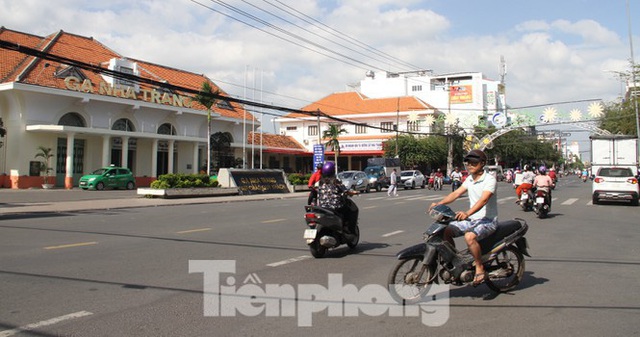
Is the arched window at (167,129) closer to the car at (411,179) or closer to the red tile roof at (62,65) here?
the red tile roof at (62,65)

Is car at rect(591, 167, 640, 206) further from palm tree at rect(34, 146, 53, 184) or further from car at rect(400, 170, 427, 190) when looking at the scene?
palm tree at rect(34, 146, 53, 184)

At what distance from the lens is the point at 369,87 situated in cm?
8556

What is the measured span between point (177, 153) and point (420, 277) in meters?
40.1

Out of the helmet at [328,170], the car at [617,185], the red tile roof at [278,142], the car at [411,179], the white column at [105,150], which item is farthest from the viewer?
the red tile roof at [278,142]

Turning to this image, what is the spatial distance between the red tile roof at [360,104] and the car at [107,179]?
34.6m

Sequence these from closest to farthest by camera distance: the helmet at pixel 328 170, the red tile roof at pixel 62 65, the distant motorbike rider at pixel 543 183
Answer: the helmet at pixel 328 170 → the distant motorbike rider at pixel 543 183 → the red tile roof at pixel 62 65

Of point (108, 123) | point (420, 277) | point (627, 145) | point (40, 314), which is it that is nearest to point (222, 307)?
point (40, 314)

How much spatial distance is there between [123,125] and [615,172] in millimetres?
31873

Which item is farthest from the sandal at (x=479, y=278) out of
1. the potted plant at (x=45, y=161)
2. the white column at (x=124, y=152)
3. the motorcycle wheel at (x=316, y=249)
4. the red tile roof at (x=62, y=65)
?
the white column at (x=124, y=152)

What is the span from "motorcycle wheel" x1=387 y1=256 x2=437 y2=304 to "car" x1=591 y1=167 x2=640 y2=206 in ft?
61.0

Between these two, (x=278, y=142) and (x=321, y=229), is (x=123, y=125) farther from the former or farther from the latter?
(x=321, y=229)

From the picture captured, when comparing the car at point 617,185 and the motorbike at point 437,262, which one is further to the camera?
the car at point 617,185

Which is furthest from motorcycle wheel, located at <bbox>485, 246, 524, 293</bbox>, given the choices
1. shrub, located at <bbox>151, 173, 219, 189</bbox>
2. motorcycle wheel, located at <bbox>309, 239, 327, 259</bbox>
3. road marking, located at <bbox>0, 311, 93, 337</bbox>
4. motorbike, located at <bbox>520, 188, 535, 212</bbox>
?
shrub, located at <bbox>151, 173, 219, 189</bbox>

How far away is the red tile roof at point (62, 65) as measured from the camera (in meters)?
32.2
